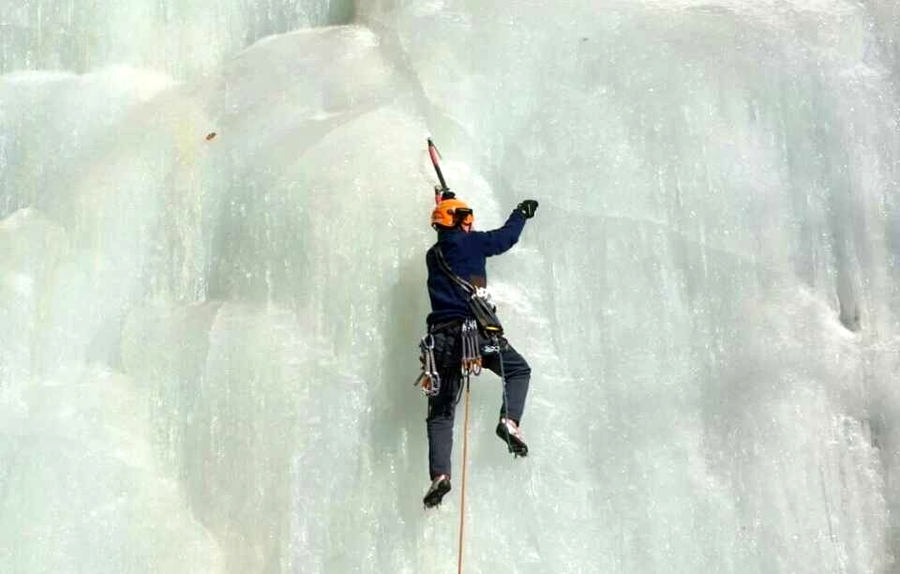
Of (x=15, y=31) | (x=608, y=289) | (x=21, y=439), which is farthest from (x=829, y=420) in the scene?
(x=15, y=31)

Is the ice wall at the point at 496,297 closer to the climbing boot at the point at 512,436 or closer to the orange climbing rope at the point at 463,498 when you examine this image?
the orange climbing rope at the point at 463,498

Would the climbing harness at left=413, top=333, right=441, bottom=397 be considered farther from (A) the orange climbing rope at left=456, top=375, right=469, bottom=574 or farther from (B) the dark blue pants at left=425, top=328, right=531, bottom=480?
(A) the orange climbing rope at left=456, top=375, right=469, bottom=574

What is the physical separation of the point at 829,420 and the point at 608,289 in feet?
4.39

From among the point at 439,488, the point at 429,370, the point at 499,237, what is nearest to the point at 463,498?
the point at 439,488

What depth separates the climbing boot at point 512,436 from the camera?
4.52 meters

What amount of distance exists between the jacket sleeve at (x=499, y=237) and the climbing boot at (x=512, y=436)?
799mm

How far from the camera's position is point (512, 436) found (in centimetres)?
452

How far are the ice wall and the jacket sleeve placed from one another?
1.17ft

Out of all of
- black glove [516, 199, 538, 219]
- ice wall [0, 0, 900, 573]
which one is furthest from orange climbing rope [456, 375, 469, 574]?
black glove [516, 199, 538, 219]

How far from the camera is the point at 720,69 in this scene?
5691 mm

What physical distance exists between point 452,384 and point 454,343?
7.9 inches

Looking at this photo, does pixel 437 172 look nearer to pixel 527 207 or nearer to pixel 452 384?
pixel 527 207

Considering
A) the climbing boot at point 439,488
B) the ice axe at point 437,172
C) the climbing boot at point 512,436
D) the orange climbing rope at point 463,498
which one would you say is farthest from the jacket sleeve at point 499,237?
the climbing boot at point 439,488

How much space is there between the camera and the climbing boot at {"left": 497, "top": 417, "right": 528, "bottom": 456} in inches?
178
